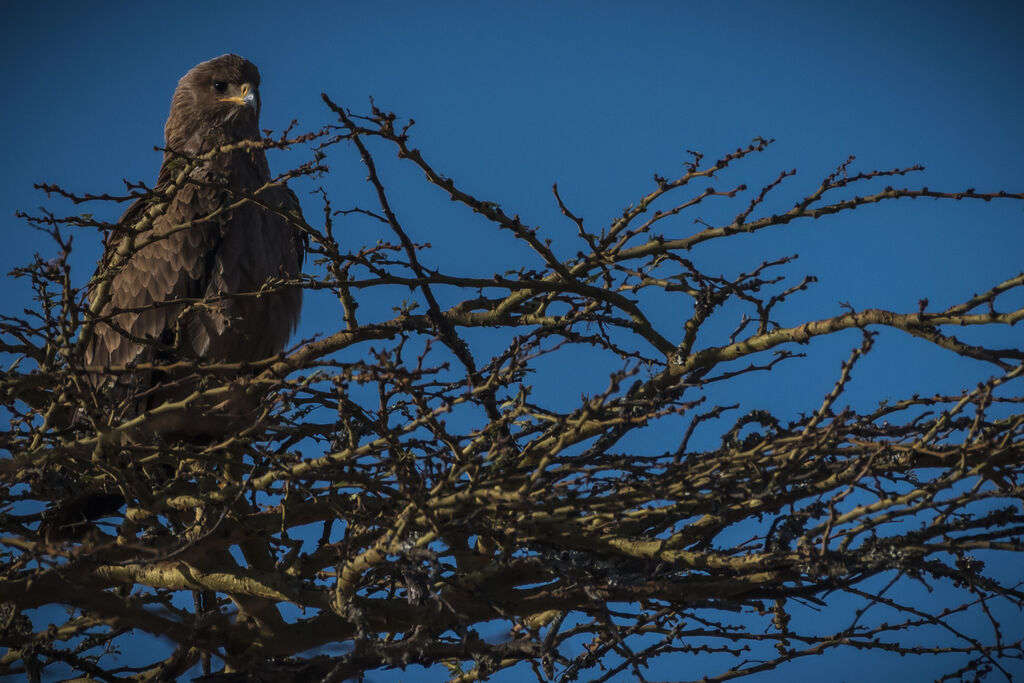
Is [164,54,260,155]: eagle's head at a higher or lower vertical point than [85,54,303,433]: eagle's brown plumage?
higher

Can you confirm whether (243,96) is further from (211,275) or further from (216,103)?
(211,275)

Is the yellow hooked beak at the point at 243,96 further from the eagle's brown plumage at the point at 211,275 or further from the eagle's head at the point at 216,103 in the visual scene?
the eagle's brown plumage at the point at 211,275

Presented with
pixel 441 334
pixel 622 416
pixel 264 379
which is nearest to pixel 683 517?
pixel 622 416

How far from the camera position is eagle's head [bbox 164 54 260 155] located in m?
6.39

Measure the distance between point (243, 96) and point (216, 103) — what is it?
Answer: 0.62 feet

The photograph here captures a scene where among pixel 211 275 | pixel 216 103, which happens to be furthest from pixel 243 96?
pixel 211 275

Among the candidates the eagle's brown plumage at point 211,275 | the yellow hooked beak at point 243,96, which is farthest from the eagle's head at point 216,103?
the eagle's brown plumage at point 211,275

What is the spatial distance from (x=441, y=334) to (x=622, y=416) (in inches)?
31.0

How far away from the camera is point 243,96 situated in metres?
6.44

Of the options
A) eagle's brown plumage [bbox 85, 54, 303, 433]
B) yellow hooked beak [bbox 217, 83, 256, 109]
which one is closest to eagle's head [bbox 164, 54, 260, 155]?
yellow hooked beak [bbox 217, 83, 256, 109]

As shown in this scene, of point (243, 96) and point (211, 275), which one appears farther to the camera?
point (243, 96)

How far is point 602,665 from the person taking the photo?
4.61 meters

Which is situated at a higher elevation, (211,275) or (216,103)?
(216,103)

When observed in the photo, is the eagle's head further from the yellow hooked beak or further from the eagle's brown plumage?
the eagle's brown plumage
